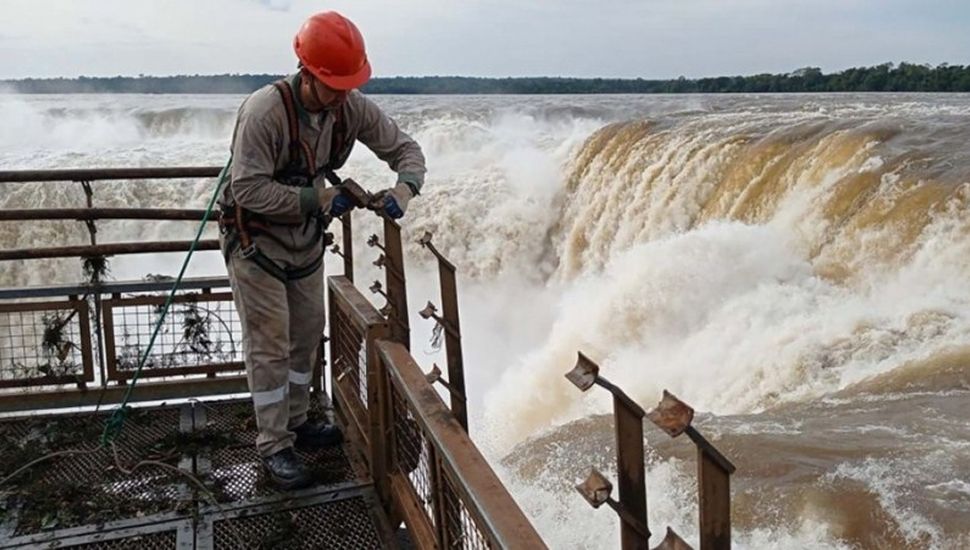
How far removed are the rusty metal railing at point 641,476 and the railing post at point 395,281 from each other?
1.48 m

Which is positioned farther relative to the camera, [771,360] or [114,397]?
[771,360]

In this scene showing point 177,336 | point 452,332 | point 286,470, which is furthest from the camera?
point 177,336

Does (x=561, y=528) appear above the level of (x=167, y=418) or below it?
below

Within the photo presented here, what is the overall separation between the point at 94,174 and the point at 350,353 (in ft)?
5.17

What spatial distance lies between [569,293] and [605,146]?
12.1ft

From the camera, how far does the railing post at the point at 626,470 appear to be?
139 cm

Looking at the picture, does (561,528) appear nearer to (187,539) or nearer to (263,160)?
(187,539)

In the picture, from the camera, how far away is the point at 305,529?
3004mm

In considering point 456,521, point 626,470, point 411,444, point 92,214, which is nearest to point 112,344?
point 92,214

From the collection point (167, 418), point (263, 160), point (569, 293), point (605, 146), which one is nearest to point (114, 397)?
point (167, 418)

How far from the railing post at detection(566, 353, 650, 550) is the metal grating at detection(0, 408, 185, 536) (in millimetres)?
2254

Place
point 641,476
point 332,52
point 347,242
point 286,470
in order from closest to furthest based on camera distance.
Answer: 1. point 641,476
2. point 332,52
3. point 286,470
4. point 347,242

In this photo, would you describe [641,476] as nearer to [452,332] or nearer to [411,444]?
[452,332]

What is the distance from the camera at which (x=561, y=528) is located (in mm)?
4770
